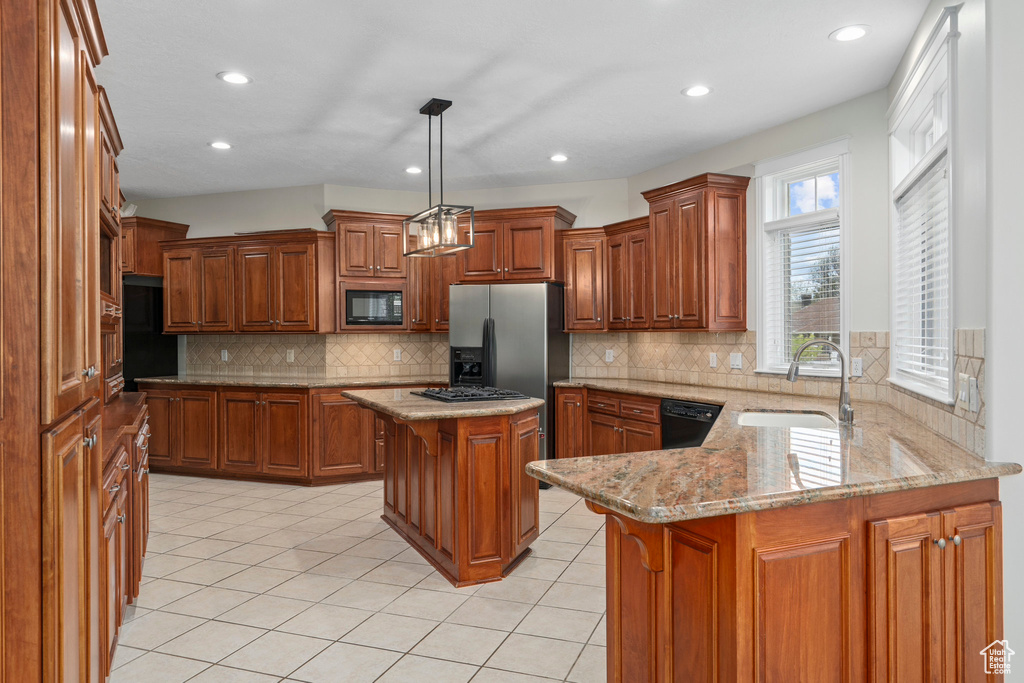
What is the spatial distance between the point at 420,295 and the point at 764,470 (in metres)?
4.56

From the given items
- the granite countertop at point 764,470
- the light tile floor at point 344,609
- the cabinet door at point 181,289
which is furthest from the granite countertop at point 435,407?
the cabinet door at point 181,289

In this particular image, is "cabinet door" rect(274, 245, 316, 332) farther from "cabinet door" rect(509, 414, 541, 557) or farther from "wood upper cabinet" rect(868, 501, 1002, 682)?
"wood upper cabinet" rect(868, 501, 1002, 682)

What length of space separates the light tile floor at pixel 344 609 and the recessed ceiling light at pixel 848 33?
2931 millimetres

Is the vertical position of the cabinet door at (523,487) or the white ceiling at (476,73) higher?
the white ceiling at (476,73)

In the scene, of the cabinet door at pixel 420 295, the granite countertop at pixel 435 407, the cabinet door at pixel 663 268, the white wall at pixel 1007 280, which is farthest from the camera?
the cabinet door at pixel 420 295

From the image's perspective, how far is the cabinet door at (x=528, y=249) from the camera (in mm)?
5527

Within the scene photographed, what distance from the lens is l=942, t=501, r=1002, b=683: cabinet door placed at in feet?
6.18

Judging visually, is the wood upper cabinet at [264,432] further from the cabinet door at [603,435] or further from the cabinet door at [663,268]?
the cabinet door at [663,268]

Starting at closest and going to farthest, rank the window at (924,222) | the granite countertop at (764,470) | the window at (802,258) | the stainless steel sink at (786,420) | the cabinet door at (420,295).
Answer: the granite countertop at (764,470), the window at (924,222), the stainless steel sink at (786,420), the window at (802,258), the cabinet door at (420,295)

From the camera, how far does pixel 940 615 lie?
1.86 metres

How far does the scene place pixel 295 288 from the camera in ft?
19.0

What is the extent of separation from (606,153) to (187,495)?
14.2ft

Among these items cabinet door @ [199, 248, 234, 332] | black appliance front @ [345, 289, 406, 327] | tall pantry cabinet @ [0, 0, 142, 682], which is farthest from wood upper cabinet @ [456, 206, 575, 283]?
tall pantry cabinet @ [0, 0, 142, 682]

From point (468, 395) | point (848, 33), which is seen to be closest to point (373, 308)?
point (468, 395)
